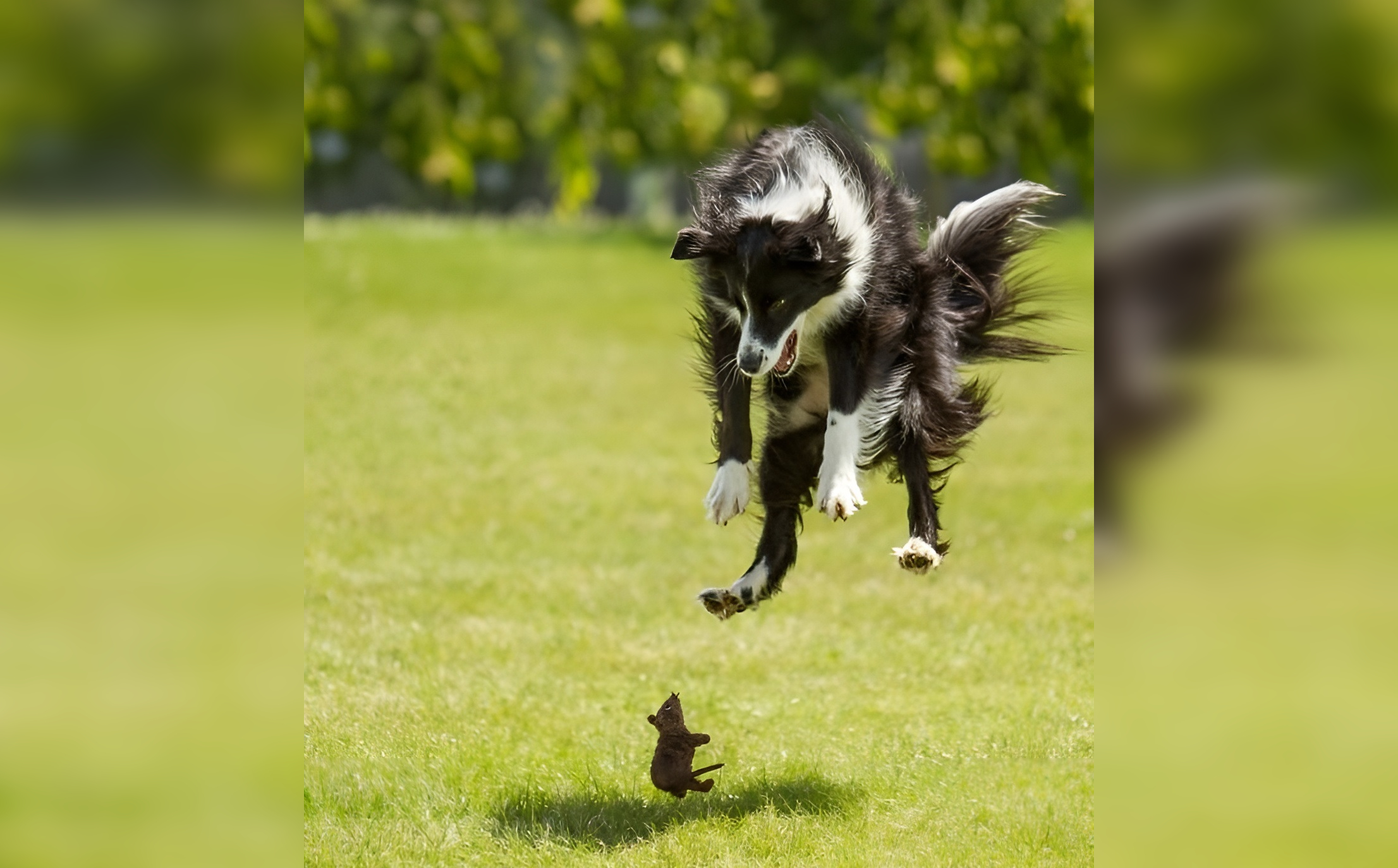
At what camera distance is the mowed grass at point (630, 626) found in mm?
5707

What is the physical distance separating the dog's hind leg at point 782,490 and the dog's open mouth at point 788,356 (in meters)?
0.72

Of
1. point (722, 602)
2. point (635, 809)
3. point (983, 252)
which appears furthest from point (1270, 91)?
point (635, 809)

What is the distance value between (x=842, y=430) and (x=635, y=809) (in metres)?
2.04

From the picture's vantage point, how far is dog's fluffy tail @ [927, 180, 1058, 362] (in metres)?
5.24

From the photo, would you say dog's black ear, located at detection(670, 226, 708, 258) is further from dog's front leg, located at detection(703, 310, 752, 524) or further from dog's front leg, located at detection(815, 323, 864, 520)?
dog's front leg, located at detection(815, 323, 864, 520)

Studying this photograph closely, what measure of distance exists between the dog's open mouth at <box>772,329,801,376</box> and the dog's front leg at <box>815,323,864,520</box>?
237 millimetres

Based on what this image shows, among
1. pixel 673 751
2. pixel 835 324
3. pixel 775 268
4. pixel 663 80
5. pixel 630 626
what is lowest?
pixel 630 626

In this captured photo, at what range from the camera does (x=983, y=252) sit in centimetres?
530

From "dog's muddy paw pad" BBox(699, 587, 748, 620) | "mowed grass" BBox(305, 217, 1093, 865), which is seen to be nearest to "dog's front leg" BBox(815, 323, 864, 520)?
"mowed grass" BBox(305, 217, 1093, 865)

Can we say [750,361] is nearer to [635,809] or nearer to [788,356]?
[788,356]

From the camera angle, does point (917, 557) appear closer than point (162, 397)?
No

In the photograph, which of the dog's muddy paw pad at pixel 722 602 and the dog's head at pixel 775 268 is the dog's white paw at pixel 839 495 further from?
the dog's muddy paw pad at pixel 722 602

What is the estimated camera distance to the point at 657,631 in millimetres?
8391

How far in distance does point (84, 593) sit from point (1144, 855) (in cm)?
197
